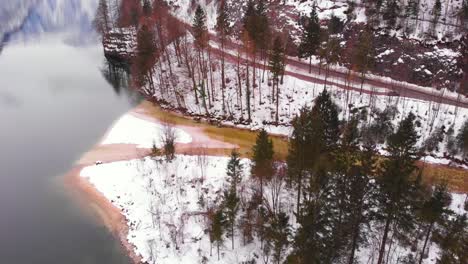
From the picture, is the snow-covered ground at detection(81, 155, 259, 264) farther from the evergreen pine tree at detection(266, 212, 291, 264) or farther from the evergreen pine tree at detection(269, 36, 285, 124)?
the evergreen pine tree at detection(269, 36, 285, 124)

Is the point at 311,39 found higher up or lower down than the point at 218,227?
higher up

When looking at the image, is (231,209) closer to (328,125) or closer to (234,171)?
(234,171)

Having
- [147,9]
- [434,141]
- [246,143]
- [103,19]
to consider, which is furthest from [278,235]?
[103,19]

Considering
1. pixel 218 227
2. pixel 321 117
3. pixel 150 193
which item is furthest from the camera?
pixel 150 193

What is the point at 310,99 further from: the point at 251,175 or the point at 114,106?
the point at 114,106

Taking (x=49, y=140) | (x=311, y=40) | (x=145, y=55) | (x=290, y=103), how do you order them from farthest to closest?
1. (x=145, y=55)
2. (x=311, y=40)
3. (x=290, y=103)
4. (x=49, y=140)

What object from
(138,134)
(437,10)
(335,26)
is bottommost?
(138,134)

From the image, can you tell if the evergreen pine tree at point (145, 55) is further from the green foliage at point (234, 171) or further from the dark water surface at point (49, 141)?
the green foliage at point (234, 171)
